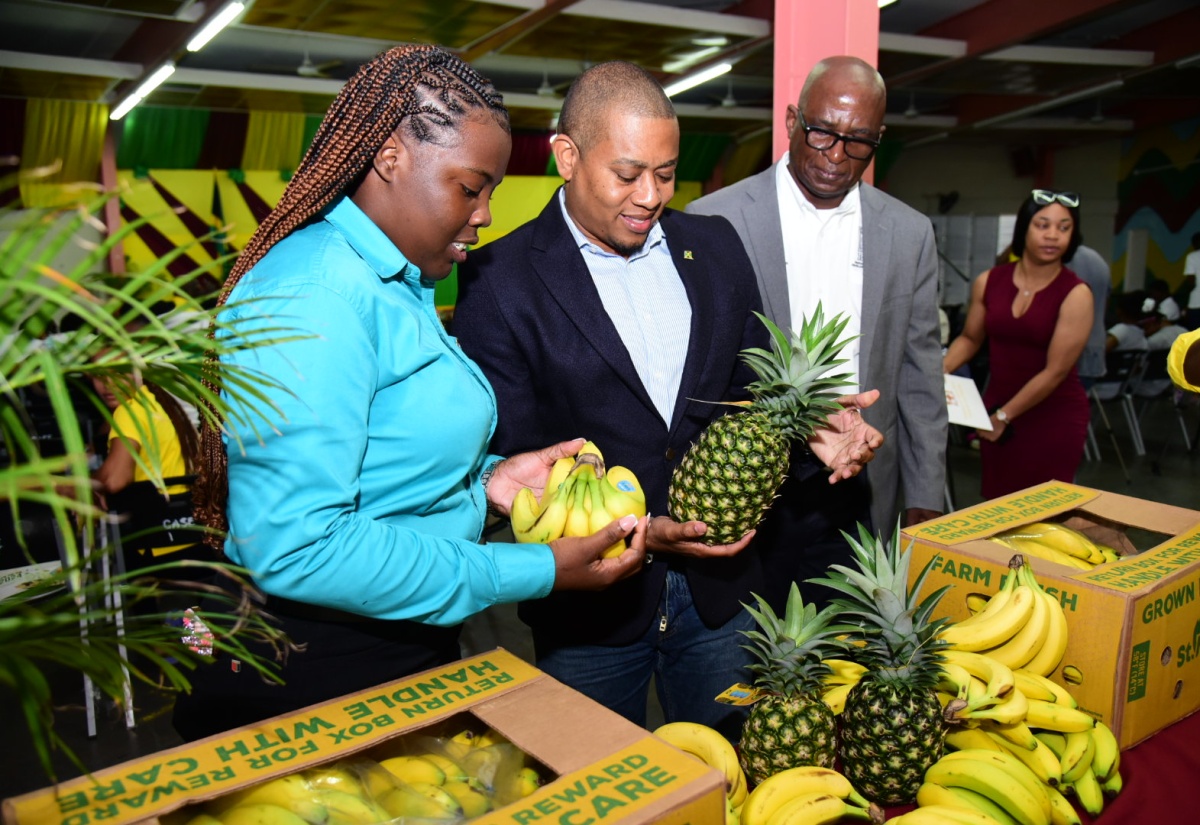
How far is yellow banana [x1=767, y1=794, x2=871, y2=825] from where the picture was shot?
4.00 ft

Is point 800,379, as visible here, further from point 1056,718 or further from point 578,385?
point 1056,718

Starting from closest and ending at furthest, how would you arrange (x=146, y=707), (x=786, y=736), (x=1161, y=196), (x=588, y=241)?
(x=786, y=736)
(x=588, y=241)
(x=146, y=707)
(x=1161, y=196)

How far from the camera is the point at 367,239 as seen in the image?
1343 millimetres

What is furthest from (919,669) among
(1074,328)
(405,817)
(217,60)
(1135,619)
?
(217,60)

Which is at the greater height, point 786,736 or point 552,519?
point 552,519

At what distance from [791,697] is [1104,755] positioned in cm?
53

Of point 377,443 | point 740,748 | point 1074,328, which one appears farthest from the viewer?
point 1074,328

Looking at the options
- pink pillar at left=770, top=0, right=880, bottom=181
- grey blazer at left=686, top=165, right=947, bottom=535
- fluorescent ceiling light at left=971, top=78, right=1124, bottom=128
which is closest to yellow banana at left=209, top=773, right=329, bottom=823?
grey blazer at left=686, top=165, right=947, bottom=535

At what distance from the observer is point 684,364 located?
1.96m

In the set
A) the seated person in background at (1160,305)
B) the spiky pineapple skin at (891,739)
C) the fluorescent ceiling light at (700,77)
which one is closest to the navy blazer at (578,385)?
the spiky pineapple skin at (891,739)

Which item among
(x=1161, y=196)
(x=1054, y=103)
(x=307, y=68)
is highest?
(x=1054, y=103)

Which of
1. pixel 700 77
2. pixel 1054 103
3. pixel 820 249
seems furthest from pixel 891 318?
pixel 1054 103

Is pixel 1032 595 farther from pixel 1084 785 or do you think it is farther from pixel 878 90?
pixel 878 90

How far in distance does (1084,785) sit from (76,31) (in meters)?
11.6
